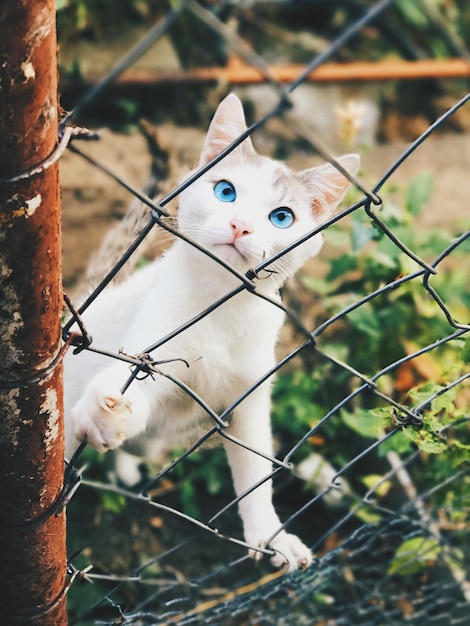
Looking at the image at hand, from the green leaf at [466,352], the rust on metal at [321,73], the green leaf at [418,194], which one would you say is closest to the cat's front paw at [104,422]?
the green leaf at [466,352]

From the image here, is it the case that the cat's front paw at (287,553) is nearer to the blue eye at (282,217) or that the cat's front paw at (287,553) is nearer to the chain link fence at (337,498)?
the chain link fence at (337,498)

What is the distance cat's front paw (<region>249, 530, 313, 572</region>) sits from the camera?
4.77ft

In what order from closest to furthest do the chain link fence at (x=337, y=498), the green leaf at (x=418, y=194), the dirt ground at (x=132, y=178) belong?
the chain link fence at (x=337, y=498) < the green leaf at (x=418, y=194) < the dirt ground at (x=132, y=178)

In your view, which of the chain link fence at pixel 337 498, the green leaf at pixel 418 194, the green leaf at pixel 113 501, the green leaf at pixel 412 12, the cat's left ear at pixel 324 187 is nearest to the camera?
the cat's left ear at pixel 324 187

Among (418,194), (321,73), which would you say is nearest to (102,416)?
(418,194)

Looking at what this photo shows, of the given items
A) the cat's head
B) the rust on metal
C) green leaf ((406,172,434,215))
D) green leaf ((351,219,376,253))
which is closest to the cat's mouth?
the cat's head

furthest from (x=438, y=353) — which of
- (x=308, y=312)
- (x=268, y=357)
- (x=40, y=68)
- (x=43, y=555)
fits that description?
(x=40, y=68)

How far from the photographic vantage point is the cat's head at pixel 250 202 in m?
1.29

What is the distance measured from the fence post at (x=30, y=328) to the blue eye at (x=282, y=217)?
621 mm

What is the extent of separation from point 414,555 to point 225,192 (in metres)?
1.10

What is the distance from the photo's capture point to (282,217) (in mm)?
1389

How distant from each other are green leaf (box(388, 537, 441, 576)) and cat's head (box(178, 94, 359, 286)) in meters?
0.86

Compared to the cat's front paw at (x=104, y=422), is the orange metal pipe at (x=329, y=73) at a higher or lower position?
higher

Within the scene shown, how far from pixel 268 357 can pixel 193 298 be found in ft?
0.71
